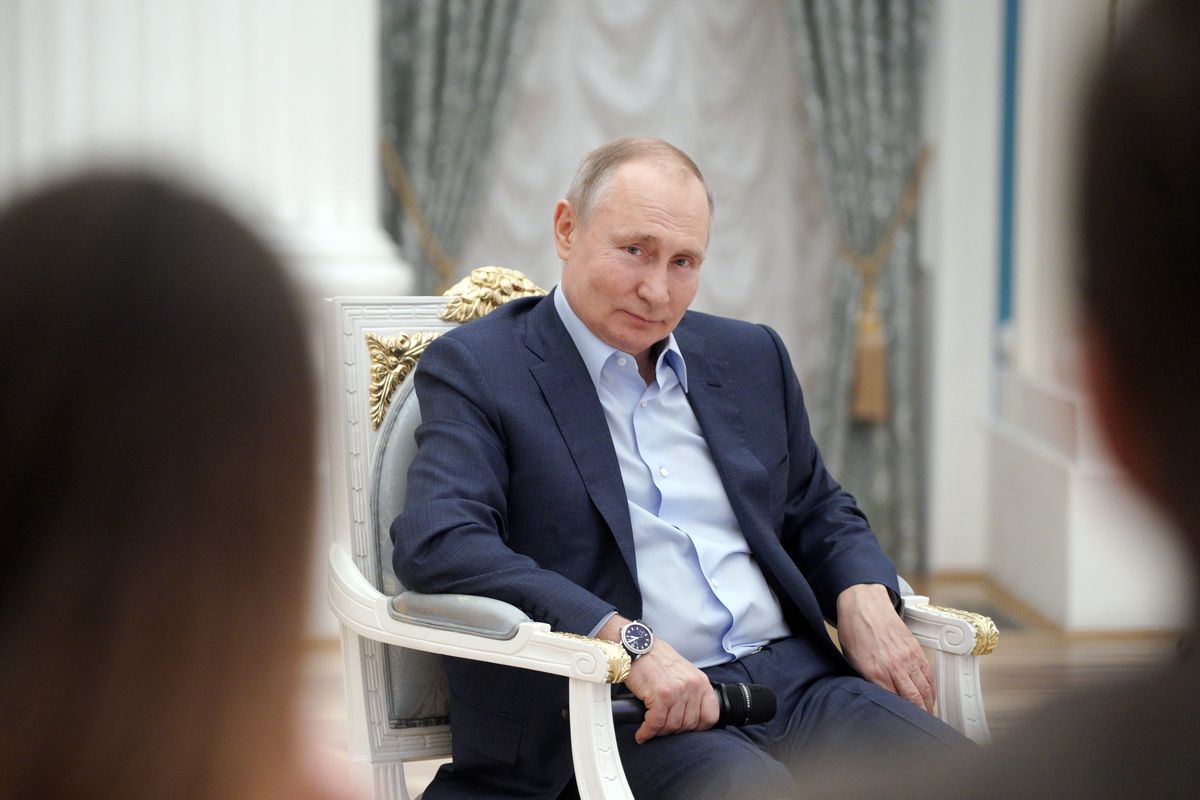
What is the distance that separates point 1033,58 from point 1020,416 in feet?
5.26

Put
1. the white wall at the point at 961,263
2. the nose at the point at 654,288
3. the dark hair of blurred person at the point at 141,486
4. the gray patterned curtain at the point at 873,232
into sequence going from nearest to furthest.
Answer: the dark hair of blurred person at the point at 141,486 < the nose at the point at 654,288 < the gray patterned curtain at the point at 873,232 < the white wall at the point at 961,263

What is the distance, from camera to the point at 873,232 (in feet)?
21.2

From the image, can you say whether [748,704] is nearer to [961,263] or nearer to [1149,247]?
[1149,247]

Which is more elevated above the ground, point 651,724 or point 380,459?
point 380,459

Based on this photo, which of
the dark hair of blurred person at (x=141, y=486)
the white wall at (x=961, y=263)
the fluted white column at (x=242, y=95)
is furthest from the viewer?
the white wall at (x=961, y=263)

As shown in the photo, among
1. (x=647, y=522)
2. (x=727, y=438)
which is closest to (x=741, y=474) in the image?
(x=727, y=438)

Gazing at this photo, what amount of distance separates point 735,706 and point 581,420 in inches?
23.7

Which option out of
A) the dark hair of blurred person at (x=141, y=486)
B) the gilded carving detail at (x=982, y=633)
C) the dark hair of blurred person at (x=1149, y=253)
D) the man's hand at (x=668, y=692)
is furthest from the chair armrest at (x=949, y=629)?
the dark hair of blurred person at (x=141, y=486)

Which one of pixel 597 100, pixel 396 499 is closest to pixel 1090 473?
pixel 597 100

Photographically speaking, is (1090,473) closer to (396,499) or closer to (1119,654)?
(1119,654)

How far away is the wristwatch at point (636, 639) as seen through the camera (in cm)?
225

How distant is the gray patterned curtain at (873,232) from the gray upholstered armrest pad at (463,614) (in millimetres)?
4330

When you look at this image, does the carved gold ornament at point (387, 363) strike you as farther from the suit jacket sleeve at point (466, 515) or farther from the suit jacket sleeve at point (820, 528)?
the suit jacket sleeve at point (820, 528)

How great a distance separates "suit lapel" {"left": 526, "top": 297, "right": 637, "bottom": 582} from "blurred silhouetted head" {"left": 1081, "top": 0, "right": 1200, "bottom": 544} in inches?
64.5
